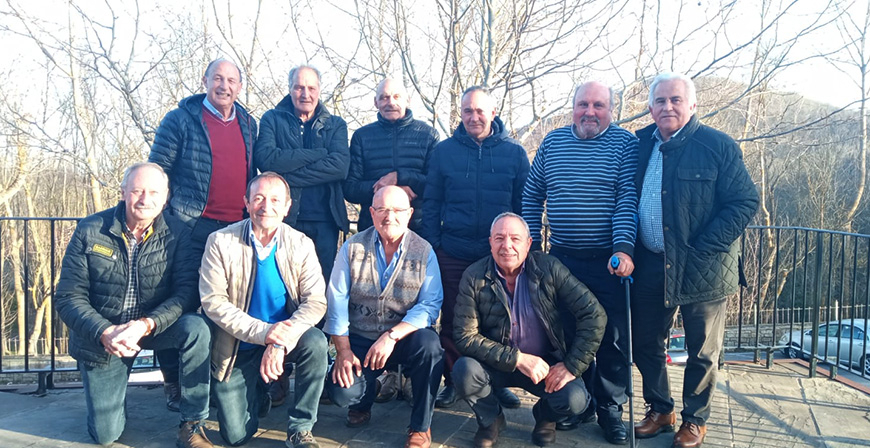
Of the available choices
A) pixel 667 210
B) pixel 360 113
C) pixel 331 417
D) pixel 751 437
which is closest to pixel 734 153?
pixel 667 210

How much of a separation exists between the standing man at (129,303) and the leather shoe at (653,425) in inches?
93.2

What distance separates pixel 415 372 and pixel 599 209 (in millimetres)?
1389

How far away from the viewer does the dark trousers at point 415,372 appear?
310cm

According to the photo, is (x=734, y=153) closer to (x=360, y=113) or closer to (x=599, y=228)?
(x=599, y=228)

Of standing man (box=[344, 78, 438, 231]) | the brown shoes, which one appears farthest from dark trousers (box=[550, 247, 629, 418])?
standing man (box=[344, 78, 438, 231])

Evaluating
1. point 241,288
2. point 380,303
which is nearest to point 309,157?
point 241,288

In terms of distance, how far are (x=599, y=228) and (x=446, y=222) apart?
933 millimetres

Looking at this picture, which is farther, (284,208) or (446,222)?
(446,222)

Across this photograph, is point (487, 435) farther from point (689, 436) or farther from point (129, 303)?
point (129, 303)

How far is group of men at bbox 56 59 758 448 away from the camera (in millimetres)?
3082

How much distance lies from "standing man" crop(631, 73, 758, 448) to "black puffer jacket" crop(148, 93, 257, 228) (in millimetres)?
2661

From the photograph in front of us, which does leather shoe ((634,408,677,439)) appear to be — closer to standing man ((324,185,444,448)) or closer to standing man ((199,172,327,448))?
standing man ((324,185,444,448))

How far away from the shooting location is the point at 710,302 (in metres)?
3.12

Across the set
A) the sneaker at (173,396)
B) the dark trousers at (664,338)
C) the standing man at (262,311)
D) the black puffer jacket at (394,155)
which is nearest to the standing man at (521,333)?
the dark trousers at (664,338)
